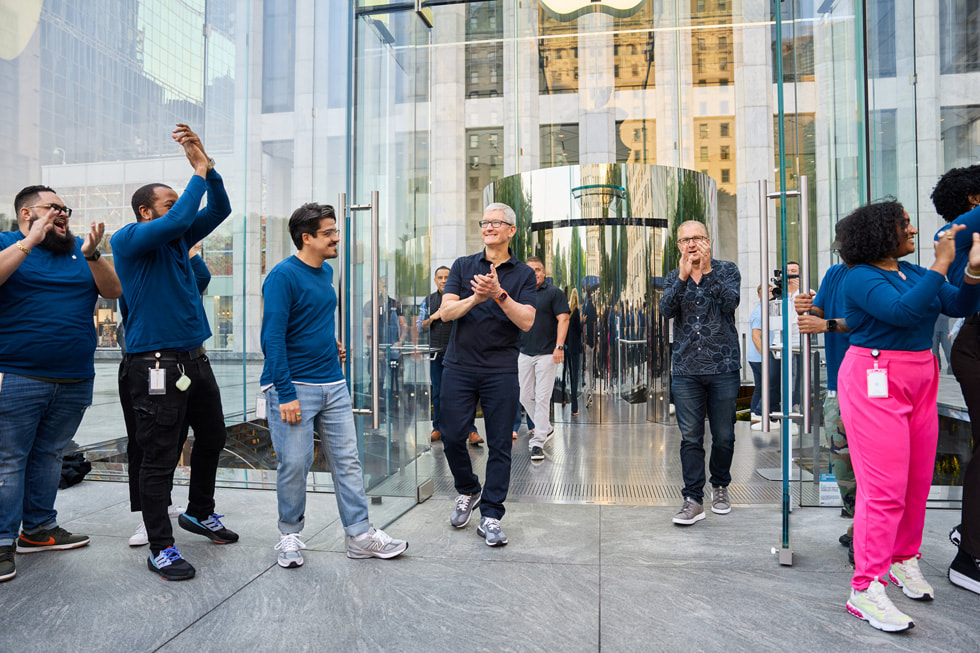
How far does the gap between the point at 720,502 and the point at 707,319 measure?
1124 millimetres

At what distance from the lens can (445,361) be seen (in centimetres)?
398

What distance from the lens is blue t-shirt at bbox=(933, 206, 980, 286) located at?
2.81m

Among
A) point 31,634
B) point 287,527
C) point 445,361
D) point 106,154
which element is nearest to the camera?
point 31,634

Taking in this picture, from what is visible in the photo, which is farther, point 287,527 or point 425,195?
point 425,195

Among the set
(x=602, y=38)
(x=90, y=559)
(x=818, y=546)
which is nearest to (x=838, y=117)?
(x=818, y=546)

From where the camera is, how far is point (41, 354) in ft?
11.2

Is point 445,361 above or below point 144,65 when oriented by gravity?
below

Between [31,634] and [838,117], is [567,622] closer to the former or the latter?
[31,634]

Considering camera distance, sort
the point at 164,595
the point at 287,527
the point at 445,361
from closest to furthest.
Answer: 1. the point at 164,595
2. the point at 287,527
3. the point at 445,361

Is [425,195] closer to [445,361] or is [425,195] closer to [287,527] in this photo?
[445,361]

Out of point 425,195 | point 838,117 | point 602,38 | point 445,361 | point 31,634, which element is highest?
point 602,38

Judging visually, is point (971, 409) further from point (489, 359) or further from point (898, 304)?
point (489, 359)

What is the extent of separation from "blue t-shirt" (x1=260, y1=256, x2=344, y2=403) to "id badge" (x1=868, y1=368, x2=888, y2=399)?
238 centimetres

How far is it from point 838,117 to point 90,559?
5065 mm
